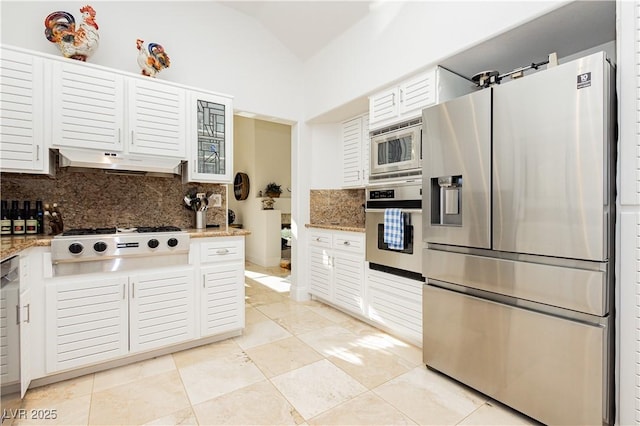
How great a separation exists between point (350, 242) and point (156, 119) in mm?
2090

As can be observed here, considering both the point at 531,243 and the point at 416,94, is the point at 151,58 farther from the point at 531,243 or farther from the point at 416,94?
the point at 531,243

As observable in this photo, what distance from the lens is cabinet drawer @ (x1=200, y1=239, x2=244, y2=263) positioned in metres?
2.47

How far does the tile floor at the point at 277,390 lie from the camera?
1663mm

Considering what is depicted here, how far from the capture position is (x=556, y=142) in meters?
1.53

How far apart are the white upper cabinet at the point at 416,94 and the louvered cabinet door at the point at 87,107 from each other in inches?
84.5

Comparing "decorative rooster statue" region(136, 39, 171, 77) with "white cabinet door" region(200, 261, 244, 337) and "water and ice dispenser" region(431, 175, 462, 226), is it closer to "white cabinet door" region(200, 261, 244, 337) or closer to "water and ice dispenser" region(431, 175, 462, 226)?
"white cabinet door" region(200, 261, 244, 337)

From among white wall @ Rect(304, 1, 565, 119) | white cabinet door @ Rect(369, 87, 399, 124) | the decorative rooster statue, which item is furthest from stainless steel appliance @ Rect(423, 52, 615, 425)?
the decorative rooster statue

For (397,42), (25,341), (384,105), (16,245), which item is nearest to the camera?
(16,245)

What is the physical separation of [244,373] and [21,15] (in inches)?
124

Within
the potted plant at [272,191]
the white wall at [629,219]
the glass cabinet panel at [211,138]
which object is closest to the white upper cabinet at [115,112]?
the glass cabinet panel at [211,138]

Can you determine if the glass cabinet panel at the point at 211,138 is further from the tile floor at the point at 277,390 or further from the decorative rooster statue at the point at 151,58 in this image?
the tile floor at the point at 277,390

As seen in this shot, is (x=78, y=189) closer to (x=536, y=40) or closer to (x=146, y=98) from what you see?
(x=146, y=98)

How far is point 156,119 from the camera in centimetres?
250

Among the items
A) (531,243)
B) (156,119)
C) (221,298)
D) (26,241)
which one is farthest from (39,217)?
(531,243)
